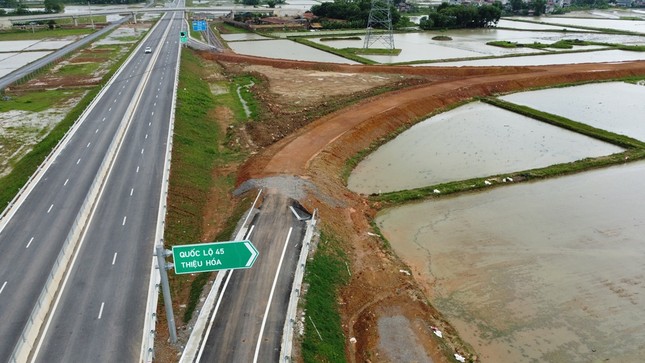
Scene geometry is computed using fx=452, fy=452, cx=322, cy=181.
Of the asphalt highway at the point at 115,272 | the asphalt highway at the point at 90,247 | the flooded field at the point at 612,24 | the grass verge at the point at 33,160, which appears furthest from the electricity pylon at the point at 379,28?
the asphalt highway at the point at 115,272

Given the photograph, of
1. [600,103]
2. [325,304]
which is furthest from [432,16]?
[325,304]

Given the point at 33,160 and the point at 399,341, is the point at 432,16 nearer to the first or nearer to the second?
the point at 33,160

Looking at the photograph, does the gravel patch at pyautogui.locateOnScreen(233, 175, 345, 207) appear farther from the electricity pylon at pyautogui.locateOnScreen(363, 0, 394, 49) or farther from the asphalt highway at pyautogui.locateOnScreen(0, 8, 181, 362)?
the electricity pylon at pyautogui.locateOnScreen(363, 0, 394, 49)

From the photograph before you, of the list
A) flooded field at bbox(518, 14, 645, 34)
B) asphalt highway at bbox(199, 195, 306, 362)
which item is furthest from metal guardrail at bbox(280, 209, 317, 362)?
flooded field at bbox(518, 14, 645, 34)

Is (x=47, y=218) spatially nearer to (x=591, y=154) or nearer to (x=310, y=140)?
(x=310, y=140)

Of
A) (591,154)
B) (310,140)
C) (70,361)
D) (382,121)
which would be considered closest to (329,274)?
(70,361)

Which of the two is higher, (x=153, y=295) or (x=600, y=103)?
(x=600, y=103)

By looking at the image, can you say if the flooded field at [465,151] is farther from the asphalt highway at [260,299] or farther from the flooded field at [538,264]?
the asphalt highway at [260,299]
